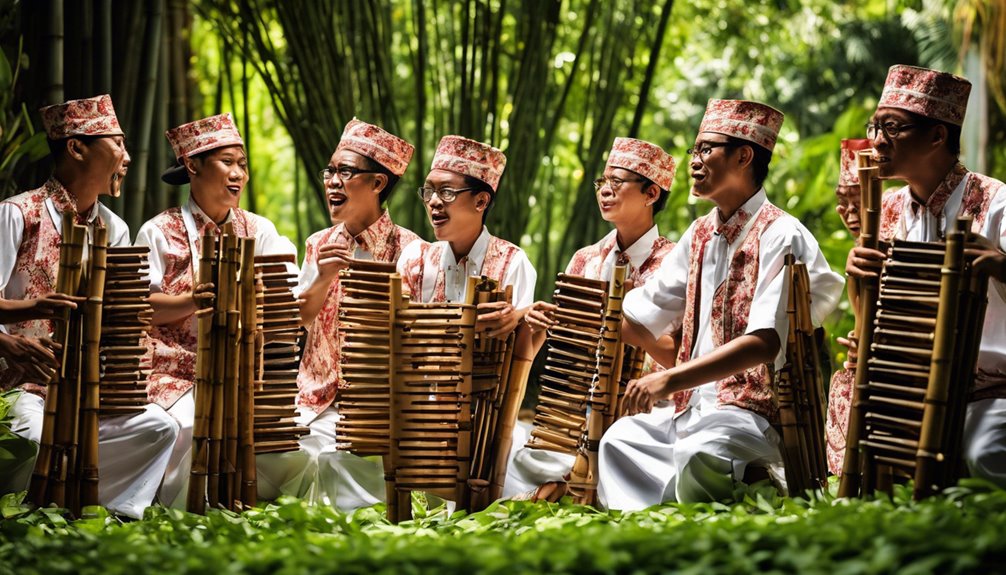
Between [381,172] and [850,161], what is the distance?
2.03m

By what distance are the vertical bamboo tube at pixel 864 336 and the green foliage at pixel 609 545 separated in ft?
0.35

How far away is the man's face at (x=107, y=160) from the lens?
16.4ft

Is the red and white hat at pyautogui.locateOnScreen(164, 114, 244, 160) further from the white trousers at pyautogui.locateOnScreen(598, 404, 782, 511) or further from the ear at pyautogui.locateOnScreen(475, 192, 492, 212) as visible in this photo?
the white trousers at pyautogui.locateOnScreen(598, 404, 782, 511)

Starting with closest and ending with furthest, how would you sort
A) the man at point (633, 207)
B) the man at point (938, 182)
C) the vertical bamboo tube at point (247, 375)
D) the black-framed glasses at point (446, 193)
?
1. the man at point (938, 182)
2. the vertical bamboo tube at point (247, 375)
3. the black-framed glasses at point (446, 193)
4. the man at point (633, 207)

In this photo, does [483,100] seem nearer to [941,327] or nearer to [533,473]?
[533,473]

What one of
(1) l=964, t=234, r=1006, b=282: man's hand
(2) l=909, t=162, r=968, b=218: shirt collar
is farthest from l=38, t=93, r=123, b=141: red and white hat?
(1) l=964, t=234, r=1006, b=282: man's hand

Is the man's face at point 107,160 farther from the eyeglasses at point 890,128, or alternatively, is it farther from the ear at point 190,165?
the eyeglasses at point 890,128

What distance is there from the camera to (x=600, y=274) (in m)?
5.32

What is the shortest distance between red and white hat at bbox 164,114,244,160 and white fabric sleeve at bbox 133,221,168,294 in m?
0.37

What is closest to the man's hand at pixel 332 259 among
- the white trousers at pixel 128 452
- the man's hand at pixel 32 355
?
the white trousers at pixel 128 452

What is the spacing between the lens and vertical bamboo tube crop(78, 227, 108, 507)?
4422 millimetres

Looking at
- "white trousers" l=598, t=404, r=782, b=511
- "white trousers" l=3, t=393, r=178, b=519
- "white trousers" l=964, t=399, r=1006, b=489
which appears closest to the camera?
"white trousers" l=964, t=399, r=1006, b=489

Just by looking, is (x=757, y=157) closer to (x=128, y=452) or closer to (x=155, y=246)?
(x=155, y=246)

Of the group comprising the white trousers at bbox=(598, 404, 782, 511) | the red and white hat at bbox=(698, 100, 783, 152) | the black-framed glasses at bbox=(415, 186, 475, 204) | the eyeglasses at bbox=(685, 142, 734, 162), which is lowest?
the white trousers at bbox=(598, 404, 782, 511)
